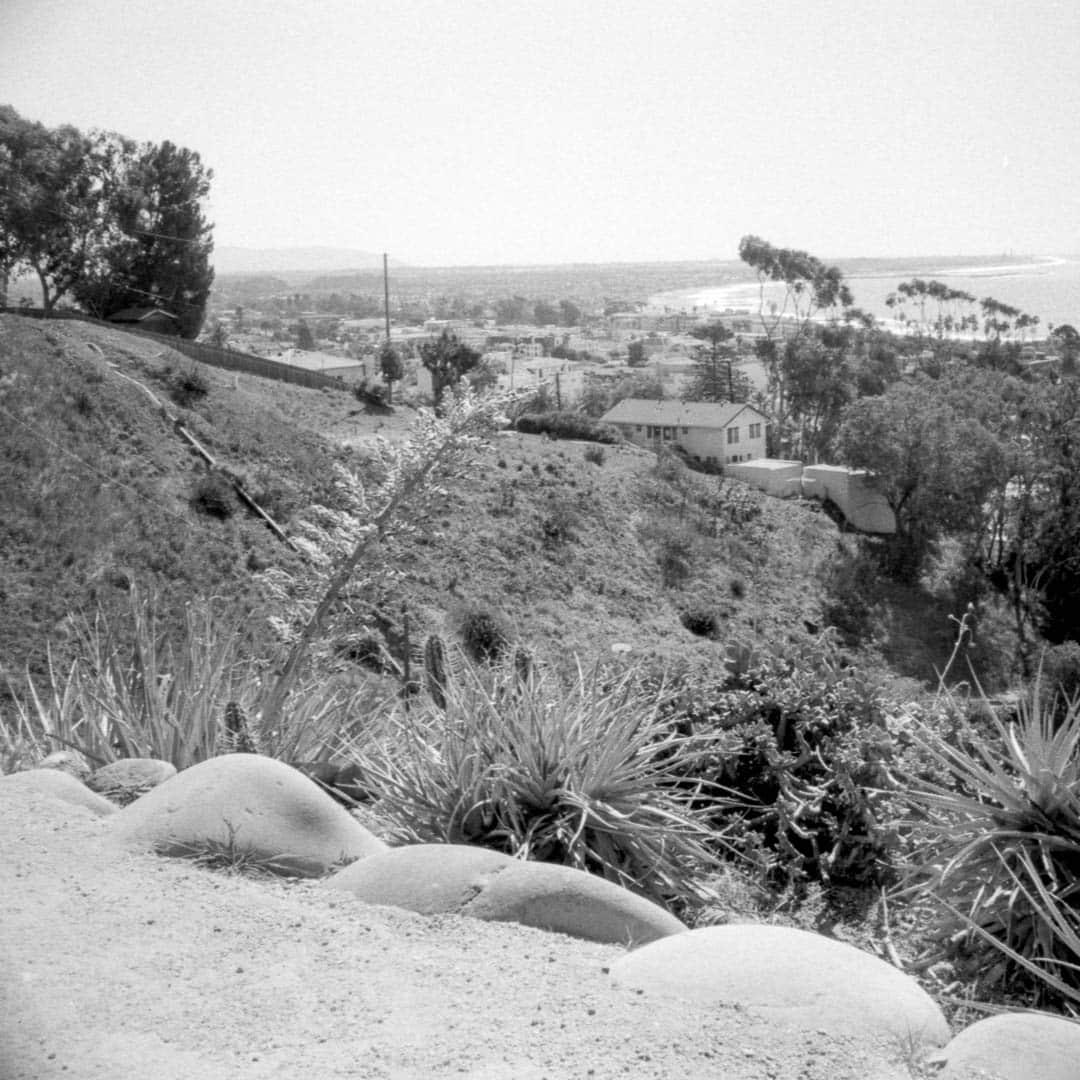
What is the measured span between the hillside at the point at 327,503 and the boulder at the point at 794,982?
15.7 m

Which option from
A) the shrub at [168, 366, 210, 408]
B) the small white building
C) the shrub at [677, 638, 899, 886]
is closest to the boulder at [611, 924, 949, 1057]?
the shrub at [677, 638, 899, 886]

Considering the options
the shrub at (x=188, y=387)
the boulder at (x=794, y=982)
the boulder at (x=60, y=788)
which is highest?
the shrub at (x=188, y=387)

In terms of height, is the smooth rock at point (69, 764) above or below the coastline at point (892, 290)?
below

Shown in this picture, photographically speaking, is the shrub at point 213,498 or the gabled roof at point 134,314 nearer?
the shrub at point 213,498

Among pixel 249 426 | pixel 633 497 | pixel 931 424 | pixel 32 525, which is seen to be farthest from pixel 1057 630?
pixel 32 525

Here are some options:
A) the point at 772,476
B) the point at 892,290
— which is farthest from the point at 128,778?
the point at 892,290

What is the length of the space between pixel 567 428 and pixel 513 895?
44.5m

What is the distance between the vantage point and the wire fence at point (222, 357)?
38250mm

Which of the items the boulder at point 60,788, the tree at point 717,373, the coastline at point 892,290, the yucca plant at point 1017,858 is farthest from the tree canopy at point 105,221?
the yucca plant at point 1017,858

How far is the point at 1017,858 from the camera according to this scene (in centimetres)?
387

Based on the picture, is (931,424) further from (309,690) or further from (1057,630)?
(309,690)

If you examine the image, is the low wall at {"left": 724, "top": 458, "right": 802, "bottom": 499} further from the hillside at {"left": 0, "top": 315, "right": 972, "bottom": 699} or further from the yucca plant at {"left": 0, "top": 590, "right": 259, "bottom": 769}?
the yucca plant at {"left": 0, "top": 590, "right": 259, "bottom": 769}

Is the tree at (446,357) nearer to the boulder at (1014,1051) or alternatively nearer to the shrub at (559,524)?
the shrub at (559,524)

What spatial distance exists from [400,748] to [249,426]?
29627 millimetres
